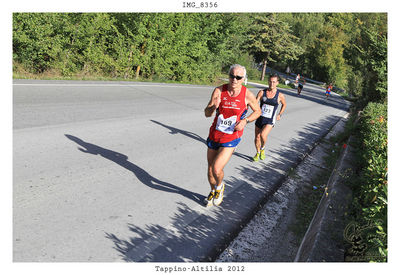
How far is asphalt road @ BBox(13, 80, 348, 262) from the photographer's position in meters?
3.38

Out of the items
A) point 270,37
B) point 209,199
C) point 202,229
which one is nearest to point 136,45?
point 209,199

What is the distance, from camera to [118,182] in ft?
15.7

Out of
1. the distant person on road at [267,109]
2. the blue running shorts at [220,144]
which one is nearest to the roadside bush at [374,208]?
the blue running shorts at [220,144]

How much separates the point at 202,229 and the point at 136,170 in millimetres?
1931

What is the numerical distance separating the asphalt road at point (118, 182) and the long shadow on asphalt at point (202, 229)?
0.01 m

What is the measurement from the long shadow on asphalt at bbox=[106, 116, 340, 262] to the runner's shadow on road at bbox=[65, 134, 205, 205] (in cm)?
39

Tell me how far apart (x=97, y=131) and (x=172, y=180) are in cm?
278

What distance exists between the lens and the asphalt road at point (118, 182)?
133 inches

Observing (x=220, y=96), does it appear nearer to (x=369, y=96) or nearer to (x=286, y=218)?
(x=286, y=218)

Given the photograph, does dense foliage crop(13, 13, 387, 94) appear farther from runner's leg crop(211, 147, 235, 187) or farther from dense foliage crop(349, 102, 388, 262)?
dense foliage crop(349, 102, 388, 262)

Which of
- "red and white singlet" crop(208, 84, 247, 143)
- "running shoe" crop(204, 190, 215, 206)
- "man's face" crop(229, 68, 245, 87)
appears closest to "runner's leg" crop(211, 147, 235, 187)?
"red and white singlet" crop(208, 84, 247, 143)

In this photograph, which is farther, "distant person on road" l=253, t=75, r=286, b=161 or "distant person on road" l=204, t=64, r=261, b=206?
"distant person on road" l=253, t=75, r=286, b=161

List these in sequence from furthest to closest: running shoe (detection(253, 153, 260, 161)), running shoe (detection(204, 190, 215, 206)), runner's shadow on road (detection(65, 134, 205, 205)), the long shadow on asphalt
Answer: running shoe (detection(253, 153, 260, 161))
runner's shadow on road (detection(65, 134, 205, 205))
running shoe (detection(204, 190, 215, 206))
the long shadow on asphalt

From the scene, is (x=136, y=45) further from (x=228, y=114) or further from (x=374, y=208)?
(x=374, y=208)
